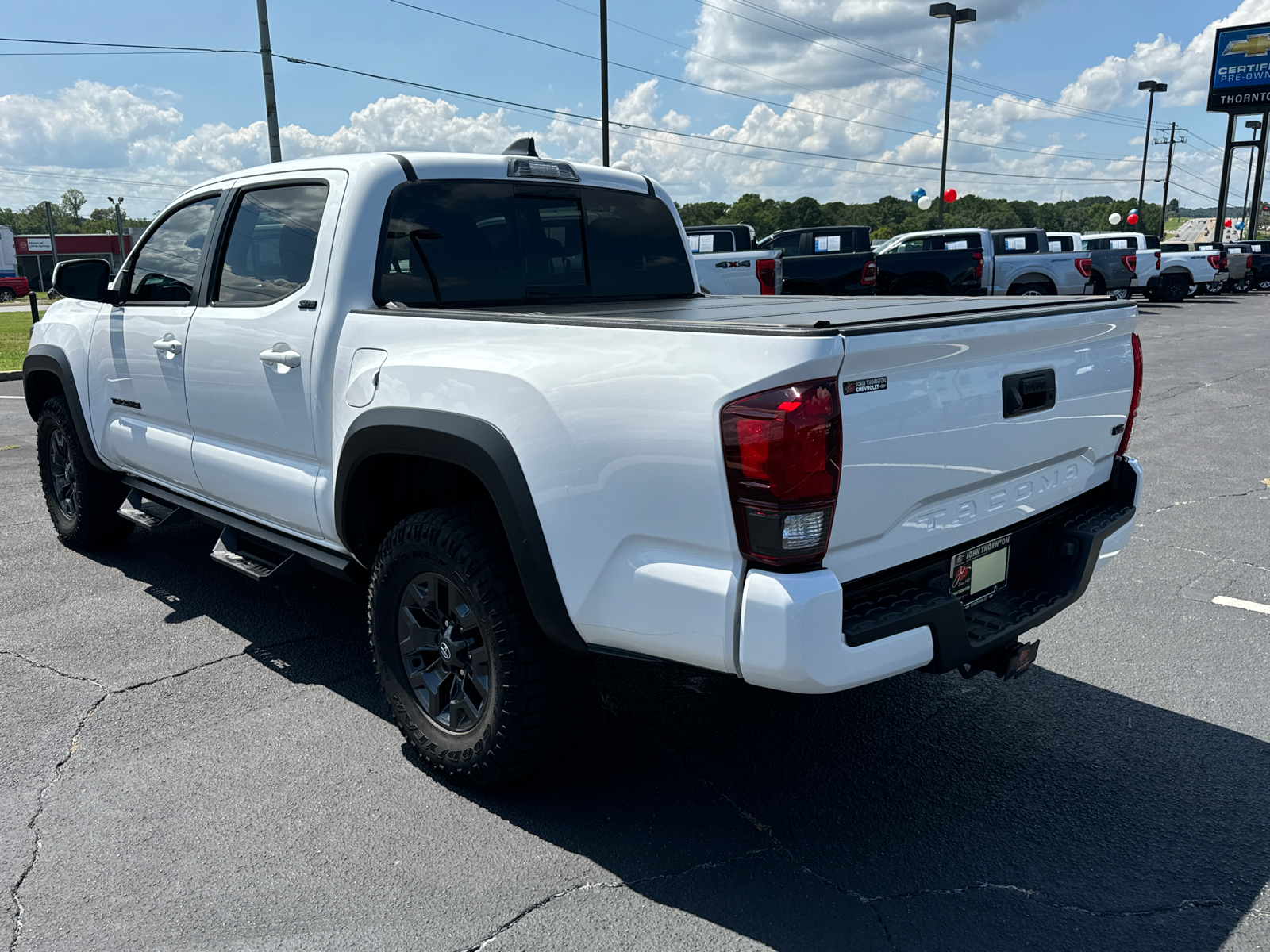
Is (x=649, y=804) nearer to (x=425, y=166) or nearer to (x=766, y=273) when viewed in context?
(x=425, y=166)

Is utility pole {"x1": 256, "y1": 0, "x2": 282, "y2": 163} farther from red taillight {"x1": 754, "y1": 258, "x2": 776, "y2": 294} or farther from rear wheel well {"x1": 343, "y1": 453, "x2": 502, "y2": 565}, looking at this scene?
rear wheel well {"x1": 343, "y1": 453, "x2": 502, "y2": 565}

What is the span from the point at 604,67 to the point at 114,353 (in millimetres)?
20819

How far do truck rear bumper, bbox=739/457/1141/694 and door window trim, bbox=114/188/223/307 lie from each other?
3046mm

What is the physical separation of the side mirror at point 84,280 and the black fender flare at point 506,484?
254 cm

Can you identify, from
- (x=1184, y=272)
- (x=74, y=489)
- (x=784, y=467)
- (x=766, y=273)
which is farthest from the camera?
(x=1184, y=272)

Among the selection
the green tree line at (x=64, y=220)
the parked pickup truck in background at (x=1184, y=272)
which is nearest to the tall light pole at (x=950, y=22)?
the parked pickup truck in background at (x=1184, y=272)

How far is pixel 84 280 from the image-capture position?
4.77 m

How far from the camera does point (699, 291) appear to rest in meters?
4.93

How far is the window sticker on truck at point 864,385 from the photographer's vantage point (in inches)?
93.4

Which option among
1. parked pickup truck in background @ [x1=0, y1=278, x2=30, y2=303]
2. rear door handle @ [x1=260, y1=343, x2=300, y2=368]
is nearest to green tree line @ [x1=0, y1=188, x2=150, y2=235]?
parked pickup truck in background @ [x1=0, y1=278, x2=30, y2=303]

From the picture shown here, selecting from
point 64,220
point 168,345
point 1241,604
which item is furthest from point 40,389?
point 64,220

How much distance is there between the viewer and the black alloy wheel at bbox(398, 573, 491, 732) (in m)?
3.09

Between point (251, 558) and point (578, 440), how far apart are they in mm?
2054

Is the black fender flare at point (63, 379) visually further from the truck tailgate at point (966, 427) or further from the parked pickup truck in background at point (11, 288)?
the parked pickup truck in background at point (11, 288)
